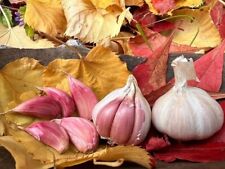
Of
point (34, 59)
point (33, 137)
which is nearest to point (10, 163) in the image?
point (33, 137)

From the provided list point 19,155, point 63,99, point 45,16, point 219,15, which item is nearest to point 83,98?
point 63,99

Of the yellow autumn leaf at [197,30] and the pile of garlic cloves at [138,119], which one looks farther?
the yellow autumn leaf at [197,30]

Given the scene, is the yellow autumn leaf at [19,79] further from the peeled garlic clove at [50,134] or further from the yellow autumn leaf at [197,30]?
the yellow autumn leaf at [197,30]

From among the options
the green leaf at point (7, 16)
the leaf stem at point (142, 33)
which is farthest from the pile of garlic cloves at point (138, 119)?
the green leaf at point (7, 16)

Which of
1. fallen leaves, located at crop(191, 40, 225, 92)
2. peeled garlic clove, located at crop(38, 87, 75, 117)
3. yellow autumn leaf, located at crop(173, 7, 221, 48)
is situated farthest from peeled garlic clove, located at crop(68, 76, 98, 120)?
yellow autumn leaf, located at crop(173, 7, 221, 48)

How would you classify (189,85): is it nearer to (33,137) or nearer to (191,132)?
(191,132)

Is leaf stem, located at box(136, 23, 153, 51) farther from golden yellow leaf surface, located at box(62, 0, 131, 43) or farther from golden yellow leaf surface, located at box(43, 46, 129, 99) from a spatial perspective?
golden yellow leaf surface, located at box(43, 46, 129, 99)
